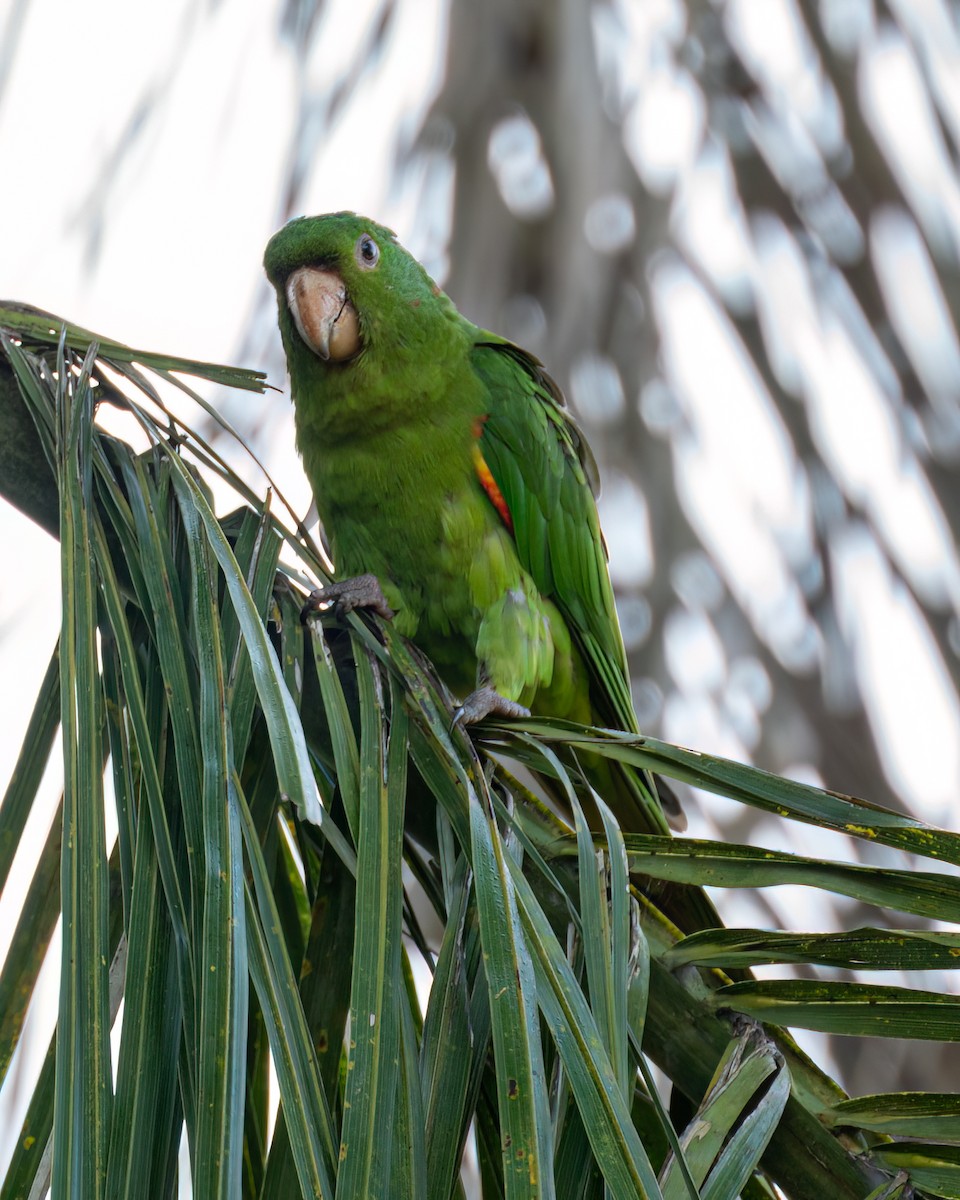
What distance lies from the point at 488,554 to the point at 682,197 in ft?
3.72

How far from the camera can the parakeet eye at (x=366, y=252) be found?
2121mm

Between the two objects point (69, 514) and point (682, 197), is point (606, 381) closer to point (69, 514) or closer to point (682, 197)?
point (682, 197)

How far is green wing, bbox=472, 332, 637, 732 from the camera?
2.16m

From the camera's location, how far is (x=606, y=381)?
290cm

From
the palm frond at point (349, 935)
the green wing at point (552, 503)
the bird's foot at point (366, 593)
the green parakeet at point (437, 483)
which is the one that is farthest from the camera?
the green wing at point (552, 503)

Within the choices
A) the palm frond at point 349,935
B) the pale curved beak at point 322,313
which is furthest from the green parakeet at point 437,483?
the palm frond at point 349,935

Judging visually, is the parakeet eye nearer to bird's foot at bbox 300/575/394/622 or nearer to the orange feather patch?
the orange feather patch

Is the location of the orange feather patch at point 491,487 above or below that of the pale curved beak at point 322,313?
below

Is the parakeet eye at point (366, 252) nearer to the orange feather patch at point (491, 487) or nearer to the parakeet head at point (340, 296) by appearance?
the parakeet head at point (340, 296)

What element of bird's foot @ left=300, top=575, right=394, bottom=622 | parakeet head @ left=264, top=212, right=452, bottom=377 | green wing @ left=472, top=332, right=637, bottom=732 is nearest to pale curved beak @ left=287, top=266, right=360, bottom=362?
parakeet head @ left=264, top=212, right=452, bottom=377

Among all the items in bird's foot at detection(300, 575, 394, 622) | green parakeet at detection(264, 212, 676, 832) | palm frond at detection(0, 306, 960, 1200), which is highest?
green parakeet at detection(264, 212, 676, 832)

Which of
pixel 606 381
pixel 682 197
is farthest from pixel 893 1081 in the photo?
pixel 682 197

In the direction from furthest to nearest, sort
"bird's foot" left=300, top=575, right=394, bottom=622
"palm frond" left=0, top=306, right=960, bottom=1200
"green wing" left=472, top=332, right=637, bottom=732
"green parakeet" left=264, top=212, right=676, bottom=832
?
"green wing" left=472, top=332, right=637, bottom=732 < "green parakeet" left=264, top=212, right=676, bottom=832 < "bird's foot" left=300, top=575, right=394, bottom=622 < "palm frond" left=0, top=306, right=960, bottom=1200

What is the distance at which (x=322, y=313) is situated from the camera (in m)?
2.05
